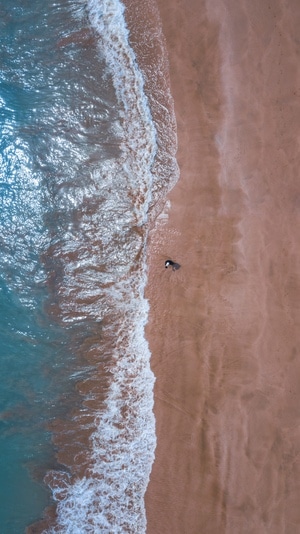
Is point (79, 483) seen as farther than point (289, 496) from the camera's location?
Yes

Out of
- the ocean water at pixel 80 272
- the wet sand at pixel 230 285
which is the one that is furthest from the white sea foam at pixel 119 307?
the wet sand at pixel 230 285

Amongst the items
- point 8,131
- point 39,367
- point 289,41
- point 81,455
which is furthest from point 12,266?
point 289,41

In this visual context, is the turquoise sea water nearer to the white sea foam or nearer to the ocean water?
the ocean water

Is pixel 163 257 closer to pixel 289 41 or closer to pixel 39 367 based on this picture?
pixel 39 367

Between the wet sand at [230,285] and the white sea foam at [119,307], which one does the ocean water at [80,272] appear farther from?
the wet sand at [230,285]

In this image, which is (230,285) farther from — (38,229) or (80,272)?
(38,229)
